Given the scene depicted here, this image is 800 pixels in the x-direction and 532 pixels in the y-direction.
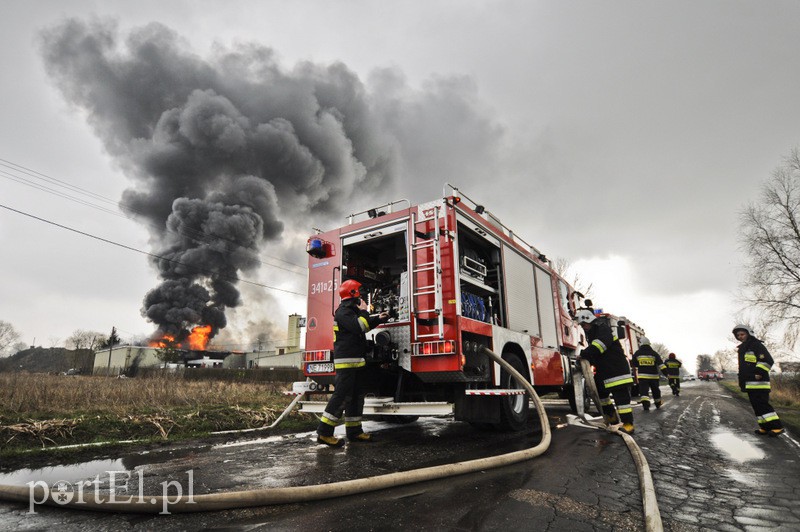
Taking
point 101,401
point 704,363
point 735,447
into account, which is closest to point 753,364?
point 735,447

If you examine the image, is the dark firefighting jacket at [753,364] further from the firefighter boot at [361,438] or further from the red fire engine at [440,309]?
the firefighter boot at [361,438]

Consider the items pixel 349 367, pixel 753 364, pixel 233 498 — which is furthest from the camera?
pixel 753 364

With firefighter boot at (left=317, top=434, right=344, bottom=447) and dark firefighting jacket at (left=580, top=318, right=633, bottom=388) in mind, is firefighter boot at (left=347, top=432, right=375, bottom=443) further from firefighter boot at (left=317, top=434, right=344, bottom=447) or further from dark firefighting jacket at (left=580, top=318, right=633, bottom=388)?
dark firefighting jacket at (left=580, top=318, right=633, bottom=388)

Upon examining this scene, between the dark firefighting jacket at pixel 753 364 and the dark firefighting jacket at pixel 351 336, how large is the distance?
A: 5035mm

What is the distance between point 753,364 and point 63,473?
7984 mm

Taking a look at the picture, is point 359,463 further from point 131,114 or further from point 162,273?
point 131,114

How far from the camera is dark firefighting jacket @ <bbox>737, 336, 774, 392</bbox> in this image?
5.54 meters

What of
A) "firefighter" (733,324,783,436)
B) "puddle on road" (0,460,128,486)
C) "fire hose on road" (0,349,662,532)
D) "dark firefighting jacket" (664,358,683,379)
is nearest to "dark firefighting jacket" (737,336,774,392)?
"firefighter" (733,324,783,436)

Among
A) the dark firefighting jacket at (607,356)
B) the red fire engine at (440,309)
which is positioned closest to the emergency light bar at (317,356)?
the red fire engine at (440,309)

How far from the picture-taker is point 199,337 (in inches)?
1612

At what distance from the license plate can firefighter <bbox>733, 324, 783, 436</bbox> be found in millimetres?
5433

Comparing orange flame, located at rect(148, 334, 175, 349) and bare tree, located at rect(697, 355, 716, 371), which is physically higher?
orange flame, located at rect(148, 334, 175, 349)

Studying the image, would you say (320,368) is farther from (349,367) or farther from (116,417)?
(116,417)

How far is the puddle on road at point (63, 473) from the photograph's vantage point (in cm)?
332
